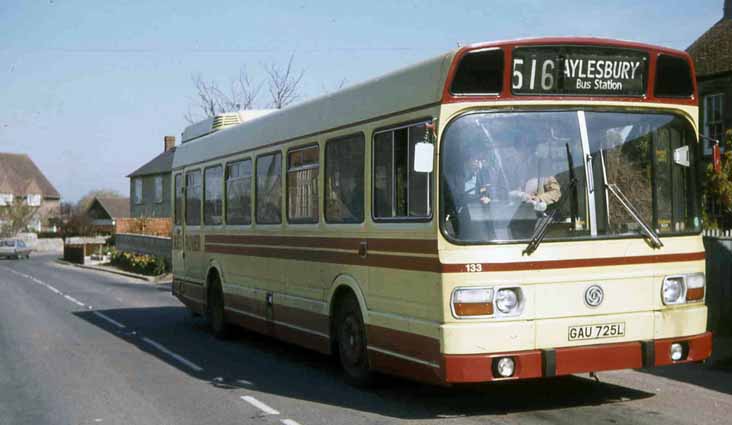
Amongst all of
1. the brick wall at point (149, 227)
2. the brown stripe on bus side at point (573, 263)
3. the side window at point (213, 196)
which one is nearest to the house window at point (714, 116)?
the side window at point (213, 196)

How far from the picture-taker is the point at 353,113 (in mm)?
10078

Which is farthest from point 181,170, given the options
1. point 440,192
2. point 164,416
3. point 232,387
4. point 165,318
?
point 440,192

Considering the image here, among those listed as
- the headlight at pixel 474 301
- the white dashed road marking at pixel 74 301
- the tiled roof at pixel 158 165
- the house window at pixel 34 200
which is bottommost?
the white dashed road marking at pixel 74 301

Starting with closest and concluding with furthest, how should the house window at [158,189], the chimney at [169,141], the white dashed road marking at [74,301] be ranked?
the white dashed road marking at [74,301] → the house window at [158,189] → the chimney at [169,141]

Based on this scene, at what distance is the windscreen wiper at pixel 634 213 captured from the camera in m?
8.37

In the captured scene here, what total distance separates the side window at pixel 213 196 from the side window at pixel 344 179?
4672 millimetres

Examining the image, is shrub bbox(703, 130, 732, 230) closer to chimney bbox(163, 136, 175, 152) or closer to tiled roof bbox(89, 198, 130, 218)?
chimney bbox(163, 136, 175, 152)

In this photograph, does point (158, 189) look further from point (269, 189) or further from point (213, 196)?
point (269, 189)

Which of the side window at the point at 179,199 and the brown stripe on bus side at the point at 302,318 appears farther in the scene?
the side window at the point at 179,199

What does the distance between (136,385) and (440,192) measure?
460cm

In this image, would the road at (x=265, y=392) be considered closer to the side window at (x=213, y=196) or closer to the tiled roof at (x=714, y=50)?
the side window at (x=213, y=196)

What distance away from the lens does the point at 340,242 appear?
1033 centimetres

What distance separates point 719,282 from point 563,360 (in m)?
6.05

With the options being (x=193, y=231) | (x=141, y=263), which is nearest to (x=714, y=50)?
(x=141, y=263)
